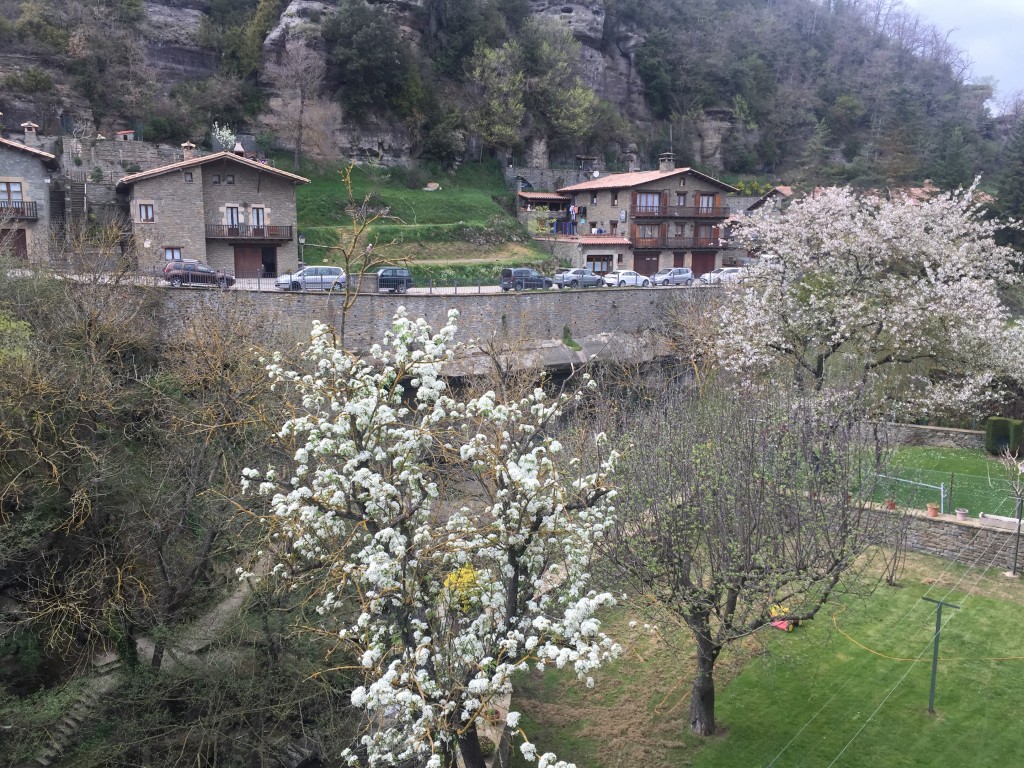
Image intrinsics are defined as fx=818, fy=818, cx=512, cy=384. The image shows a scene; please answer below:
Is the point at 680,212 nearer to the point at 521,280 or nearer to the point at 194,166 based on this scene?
the point at 521,280

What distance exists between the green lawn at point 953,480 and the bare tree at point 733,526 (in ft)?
16.8

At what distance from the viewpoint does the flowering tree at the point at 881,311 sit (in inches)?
1048

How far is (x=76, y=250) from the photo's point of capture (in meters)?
24.7

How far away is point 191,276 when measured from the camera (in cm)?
3056

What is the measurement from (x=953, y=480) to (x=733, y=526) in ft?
43.2

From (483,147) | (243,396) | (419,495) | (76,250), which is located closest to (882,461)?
(419,495)

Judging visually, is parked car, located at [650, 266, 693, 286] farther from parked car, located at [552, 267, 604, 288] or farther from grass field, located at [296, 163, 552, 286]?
grass field, located at [296, 163, 552, 286]

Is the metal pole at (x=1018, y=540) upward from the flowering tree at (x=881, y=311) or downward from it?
downward

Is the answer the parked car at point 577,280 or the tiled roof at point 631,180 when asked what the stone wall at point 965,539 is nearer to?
the parked car at point 577,280

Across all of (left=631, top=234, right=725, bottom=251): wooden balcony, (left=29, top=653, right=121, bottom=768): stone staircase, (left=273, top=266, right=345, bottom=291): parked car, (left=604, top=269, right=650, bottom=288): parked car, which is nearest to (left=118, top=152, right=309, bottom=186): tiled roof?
(left=273, top=266, right=345, bottom=291): parked car

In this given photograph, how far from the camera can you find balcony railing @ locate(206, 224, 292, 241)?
38062 mm

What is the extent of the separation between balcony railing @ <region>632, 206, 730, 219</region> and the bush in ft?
88.5

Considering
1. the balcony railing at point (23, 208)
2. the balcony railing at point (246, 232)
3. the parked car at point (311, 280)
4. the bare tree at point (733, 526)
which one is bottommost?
the bare tree at point (733, 526)

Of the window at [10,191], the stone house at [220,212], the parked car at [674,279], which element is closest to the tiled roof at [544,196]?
the parked car at [674,279]
